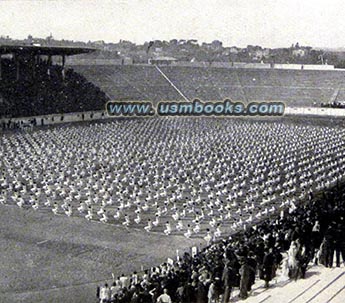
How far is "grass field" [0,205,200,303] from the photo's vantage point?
13789 mm

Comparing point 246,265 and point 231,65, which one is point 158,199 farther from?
point 231,65

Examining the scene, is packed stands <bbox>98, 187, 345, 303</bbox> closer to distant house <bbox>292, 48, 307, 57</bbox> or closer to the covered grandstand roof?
the covered grandstand roof

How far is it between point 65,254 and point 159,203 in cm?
668

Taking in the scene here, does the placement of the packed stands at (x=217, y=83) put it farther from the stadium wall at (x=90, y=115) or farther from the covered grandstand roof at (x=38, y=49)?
the covered grandstand roof at (x=38, y=49)

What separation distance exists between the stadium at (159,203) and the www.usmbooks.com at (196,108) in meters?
4.18

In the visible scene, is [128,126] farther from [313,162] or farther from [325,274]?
[325,274]

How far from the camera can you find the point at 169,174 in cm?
2723

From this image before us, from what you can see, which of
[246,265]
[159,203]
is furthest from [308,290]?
[159,203]

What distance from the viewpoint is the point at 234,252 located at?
1280 centimetres

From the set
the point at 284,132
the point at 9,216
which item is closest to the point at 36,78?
the point at 284,132

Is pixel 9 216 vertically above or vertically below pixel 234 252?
below

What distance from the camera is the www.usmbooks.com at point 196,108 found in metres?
60.1

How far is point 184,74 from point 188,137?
36.0 m

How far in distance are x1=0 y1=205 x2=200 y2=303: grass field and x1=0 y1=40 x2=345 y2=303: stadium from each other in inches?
2.2
